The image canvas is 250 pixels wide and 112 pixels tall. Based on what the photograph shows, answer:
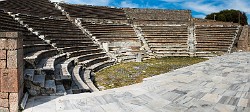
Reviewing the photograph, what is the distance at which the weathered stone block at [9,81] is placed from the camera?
4480mm

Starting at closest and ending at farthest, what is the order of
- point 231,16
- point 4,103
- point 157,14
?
point 4,103 → point 157,14 → point 231,16

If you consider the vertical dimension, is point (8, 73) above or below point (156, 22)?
below

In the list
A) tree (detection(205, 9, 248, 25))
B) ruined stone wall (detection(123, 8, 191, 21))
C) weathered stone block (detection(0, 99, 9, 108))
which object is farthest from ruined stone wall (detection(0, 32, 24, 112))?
tree (detection(205, 9, 248, 25))

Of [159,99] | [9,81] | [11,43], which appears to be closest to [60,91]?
[9,81]

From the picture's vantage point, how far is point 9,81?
14.7ft

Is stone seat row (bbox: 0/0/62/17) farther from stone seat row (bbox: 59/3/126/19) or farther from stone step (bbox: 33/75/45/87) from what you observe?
stone step (bbox: 33/75/45/87)

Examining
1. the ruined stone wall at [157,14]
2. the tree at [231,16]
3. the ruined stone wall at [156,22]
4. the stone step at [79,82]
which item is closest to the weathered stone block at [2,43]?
the stone step at [79,82]

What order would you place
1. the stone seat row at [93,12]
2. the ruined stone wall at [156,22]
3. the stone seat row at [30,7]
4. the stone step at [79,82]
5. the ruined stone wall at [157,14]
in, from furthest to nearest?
the ruined stone wall at [157,14]
the ruined stone wall at [156,22]
the stone seat row at [93,12]
the stone seat row at [30,7]
the stone step at [79,82]

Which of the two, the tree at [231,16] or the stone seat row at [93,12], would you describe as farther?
the tree at [231,16]

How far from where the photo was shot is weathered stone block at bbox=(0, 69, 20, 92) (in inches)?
176

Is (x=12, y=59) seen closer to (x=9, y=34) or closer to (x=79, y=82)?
(x=9, y=34)

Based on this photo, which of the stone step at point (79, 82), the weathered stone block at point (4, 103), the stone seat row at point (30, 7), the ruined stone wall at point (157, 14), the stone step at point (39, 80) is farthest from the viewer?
the ruined stone wall at point (157, 14)

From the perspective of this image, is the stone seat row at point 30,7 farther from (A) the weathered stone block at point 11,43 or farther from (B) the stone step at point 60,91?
(A) the weathered stone block at point 11,43

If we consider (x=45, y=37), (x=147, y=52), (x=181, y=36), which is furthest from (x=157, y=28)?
(x=45, y=37)
